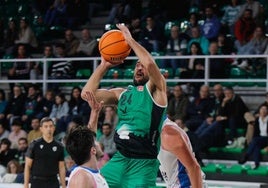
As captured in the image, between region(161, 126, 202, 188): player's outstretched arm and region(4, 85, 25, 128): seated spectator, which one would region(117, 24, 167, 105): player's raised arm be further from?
region(4, 85, 25, 128): seated spectator

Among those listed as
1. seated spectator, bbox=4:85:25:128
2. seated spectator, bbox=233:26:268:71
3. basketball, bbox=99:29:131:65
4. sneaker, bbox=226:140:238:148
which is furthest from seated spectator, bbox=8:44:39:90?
basketball, bbox=99:29:131:65

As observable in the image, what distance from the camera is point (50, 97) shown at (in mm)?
16312

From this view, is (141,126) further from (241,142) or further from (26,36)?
(26,36)

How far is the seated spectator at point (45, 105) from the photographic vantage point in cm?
1627

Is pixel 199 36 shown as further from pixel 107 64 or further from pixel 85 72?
pixel 107 64

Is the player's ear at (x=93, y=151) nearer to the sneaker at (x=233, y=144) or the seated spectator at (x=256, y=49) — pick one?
the sneaker at (x=233, y=144)

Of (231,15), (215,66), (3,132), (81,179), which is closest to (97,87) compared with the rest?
(81,179)

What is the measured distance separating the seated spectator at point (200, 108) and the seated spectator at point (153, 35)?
2323mm

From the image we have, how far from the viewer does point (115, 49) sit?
7.33 meters

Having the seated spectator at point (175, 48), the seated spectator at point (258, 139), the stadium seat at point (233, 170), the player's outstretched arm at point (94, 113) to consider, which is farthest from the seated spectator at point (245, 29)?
the player's outstretched arm at point (94, 113)

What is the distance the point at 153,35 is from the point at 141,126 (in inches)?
379

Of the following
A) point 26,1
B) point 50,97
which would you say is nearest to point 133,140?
point 50,97

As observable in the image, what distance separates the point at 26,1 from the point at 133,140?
1429 centimetres

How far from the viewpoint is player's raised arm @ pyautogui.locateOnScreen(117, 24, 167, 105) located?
696cm
